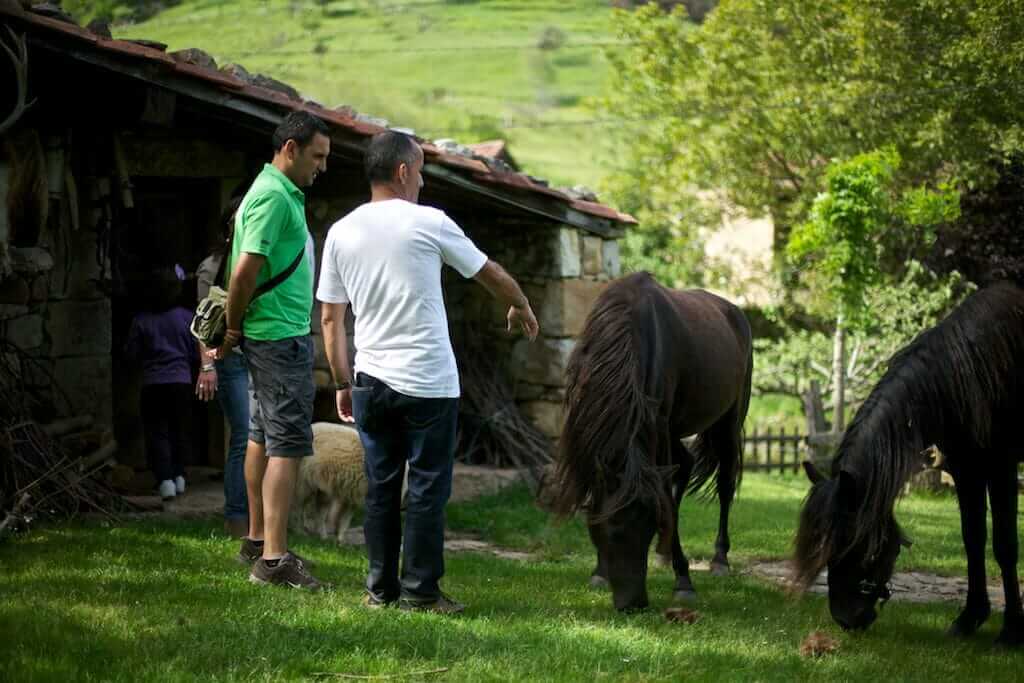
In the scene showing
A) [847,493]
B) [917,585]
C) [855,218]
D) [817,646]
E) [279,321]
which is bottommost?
[917,585]

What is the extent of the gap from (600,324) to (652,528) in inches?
47.6

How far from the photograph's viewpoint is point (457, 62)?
52250mm

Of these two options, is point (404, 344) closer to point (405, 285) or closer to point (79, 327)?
point (405, 285)

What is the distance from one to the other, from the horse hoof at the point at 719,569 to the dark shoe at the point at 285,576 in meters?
3.35

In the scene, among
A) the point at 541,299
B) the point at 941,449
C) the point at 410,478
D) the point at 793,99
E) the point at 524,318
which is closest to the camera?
the point at 524,318

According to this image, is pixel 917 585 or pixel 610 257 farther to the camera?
pixel 610 257

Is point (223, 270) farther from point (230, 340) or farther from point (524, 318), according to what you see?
point (524, 318)

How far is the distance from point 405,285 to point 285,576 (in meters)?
1.65

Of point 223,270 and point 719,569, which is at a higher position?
point 223,270

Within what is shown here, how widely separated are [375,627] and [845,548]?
90.0 inches

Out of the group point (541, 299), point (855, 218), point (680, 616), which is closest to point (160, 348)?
point (541, 299)

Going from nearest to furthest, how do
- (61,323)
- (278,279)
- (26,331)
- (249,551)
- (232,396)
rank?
1. (278,279)
2. (249,551)
3. (232,396)
4. (26,331)
5. (61,323)

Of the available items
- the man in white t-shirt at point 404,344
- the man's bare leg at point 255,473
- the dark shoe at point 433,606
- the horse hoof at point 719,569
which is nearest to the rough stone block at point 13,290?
the man's bare leg at point 255,473

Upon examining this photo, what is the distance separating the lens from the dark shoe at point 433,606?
5.64 metres
